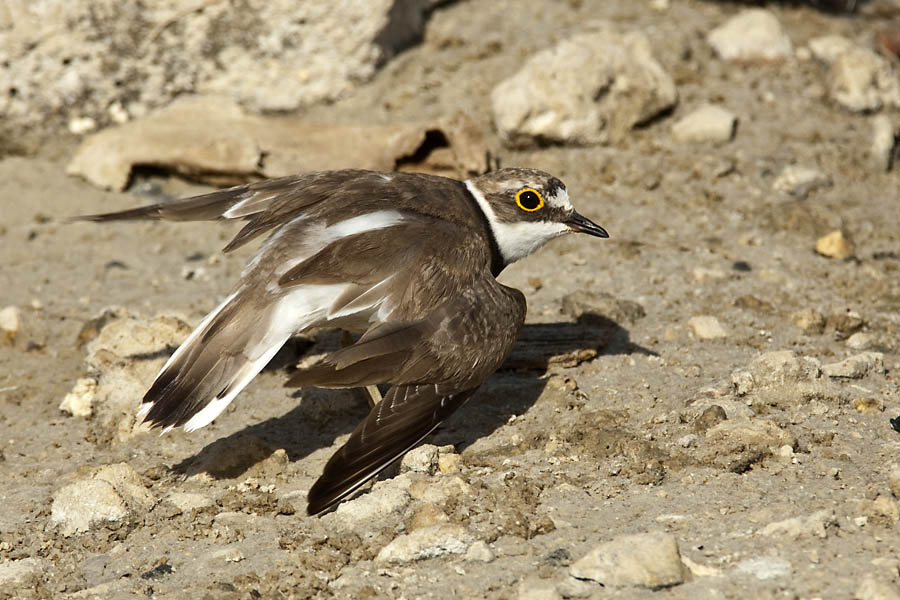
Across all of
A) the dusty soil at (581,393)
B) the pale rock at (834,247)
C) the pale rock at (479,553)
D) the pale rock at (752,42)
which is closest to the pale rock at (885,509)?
the dusty soil at (581,393)

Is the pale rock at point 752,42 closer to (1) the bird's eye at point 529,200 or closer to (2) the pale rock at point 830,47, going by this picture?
(2) the pale rock at point 830,47

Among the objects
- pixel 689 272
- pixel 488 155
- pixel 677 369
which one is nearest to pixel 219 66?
pixel 488 155

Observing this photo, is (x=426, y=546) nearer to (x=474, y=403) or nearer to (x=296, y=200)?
(x=474, y=403)

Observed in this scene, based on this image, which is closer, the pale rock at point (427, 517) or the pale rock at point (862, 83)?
the pale rock at point (427, 517)

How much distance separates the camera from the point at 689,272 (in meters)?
6.02

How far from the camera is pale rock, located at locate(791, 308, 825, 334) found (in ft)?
17.9

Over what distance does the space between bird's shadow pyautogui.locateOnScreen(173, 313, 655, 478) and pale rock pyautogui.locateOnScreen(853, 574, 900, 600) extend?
1.83 metres

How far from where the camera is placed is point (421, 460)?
435cm

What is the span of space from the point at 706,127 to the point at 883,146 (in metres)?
1.15

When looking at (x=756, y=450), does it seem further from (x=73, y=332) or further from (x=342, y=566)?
(x=73, y=332)

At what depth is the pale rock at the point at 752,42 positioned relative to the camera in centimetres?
784

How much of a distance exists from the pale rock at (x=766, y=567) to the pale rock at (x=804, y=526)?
0.50 ft

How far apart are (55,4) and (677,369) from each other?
478 cm

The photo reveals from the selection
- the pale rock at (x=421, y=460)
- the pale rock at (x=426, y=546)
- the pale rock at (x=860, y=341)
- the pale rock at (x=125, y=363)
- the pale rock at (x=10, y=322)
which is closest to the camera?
the pale rock at (x=426, y=546)
